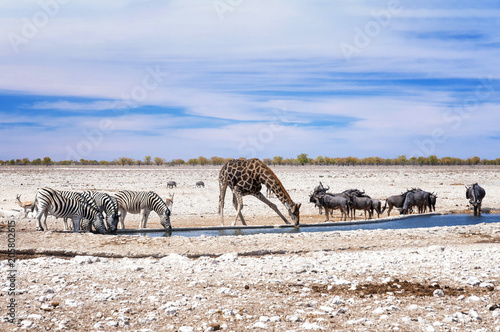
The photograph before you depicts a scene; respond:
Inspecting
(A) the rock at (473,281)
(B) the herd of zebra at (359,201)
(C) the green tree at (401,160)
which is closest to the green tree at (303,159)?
(C) the green tree at (401,160)

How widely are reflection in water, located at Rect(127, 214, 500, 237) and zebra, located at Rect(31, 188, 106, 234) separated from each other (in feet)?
5.02

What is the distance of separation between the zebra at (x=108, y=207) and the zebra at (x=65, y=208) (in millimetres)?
261

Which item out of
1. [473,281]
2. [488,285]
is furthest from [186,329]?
[488,285]

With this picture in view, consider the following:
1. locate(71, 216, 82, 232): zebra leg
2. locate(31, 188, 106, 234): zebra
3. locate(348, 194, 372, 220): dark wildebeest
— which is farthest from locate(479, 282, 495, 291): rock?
locate(348, 194, 372, 220): dark wildebeest

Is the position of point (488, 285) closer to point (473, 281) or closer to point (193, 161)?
point (473, 281)

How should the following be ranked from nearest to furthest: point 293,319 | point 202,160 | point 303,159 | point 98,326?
1. point 98,326
2. point 293,319
3. point 303,159
4. point 202,160

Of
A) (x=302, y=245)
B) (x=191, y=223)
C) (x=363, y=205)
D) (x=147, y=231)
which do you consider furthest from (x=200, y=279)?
(x=363, y=205)

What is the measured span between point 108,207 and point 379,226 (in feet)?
31.3

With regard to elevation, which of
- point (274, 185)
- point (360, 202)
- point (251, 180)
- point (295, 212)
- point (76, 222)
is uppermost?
point (251, 180)

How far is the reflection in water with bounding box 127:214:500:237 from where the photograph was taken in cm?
1548

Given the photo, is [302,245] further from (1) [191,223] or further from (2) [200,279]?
(1) [191,223]

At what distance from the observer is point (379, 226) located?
58.9ft

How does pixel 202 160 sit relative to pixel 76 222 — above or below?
above

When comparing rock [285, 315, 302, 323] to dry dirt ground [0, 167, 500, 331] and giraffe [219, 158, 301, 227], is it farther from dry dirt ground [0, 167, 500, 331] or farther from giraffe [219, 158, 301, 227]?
giraffe [219, 158, 301, 227]
